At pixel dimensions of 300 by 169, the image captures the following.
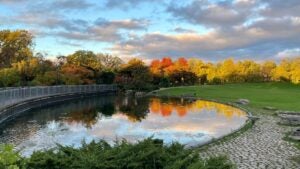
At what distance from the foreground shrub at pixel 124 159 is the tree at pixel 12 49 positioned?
94.9 m

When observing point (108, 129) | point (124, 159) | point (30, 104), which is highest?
point (124, 159)

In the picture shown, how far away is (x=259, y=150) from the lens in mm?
16828

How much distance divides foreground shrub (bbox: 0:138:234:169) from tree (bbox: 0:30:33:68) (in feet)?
311

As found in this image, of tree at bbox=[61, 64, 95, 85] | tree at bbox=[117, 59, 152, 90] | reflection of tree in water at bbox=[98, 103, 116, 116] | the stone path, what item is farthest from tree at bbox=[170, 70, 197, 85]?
the stone path

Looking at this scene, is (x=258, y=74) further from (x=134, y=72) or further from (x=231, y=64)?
(x=134, y=72)

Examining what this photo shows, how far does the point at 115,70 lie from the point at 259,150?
3314 inches

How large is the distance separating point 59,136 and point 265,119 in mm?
12887

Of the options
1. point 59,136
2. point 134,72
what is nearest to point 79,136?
point 59,136

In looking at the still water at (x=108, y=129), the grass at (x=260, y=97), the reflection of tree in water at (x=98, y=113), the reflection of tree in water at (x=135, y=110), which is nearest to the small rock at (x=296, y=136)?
the grass at (x=260, y=97)

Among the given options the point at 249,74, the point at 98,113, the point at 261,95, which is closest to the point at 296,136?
the point at 98,113

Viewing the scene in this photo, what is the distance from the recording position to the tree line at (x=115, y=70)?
3029 inches

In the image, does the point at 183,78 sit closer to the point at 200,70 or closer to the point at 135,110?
the point at 200,70

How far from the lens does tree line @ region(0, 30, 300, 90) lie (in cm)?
7694

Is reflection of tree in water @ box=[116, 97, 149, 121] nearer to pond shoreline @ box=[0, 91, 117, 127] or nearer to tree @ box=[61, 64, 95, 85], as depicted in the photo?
pond shoreline @ box=[0, 91, 117, 127]
